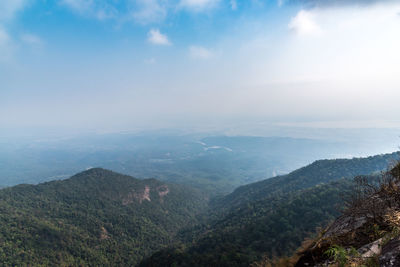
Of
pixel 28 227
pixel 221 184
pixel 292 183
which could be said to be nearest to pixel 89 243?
pixel 28 227

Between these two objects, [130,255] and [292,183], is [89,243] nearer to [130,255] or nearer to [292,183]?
[130,255]

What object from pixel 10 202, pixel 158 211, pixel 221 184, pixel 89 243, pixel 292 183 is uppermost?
pixel 10 202

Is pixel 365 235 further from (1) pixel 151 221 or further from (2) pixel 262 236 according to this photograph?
(1) pixel 151 221

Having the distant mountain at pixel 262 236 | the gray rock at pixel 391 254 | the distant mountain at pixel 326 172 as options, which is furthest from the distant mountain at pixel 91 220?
the gray rock at pixel 391 254

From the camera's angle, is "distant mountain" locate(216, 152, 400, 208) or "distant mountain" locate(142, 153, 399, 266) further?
"distant mountain" locate(216, 152, 400, 208)

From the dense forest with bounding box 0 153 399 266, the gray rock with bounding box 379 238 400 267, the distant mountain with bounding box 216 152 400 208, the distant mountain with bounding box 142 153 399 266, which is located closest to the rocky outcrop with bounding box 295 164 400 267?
the gray rock with bounding box 379 238 400 267

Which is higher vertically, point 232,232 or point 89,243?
point 232,232

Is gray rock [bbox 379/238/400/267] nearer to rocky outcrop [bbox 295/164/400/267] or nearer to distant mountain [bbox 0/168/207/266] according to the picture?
rocky outcrop [bbox 295/164/400/267]

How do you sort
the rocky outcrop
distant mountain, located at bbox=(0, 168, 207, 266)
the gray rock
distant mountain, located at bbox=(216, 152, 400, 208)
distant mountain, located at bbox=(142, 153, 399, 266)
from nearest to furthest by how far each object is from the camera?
the gray rock < the rocky outcrop < distant mountain, located at bbox=(142, 153, 399, 266) < distant mountain, located at bbox=(0, 168, 207, 266) < distant mountain, located at bbox=(216, 152, 400, 208)

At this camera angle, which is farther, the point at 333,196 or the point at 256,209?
the point at 256,209

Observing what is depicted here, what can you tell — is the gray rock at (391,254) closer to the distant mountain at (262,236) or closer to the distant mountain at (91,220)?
the distant mountain at (262,236)
